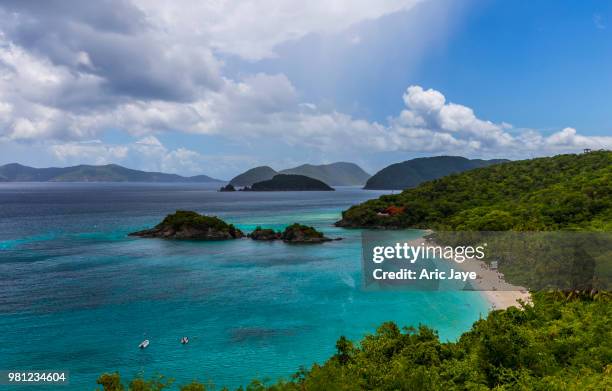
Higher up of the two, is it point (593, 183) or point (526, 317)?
point (593, 183)

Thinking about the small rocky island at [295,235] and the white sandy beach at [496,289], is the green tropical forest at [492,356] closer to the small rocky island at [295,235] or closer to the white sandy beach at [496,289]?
the white sandy beach at [496,289]

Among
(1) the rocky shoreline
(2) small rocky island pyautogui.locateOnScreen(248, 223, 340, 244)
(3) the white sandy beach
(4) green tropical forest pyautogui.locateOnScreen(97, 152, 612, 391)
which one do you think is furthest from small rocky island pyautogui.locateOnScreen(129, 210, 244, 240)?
(4) green tropical forest pyautogui.locateOnScreen(97, 152, 612, 391)

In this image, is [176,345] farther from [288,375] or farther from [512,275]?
[512,275]

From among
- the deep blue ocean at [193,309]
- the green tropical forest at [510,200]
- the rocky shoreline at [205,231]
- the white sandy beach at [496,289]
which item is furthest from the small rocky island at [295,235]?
the white sandy beach at [496,289]

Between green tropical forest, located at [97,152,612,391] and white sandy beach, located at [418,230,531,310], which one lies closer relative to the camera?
green tropical forest, located at [97,152,612,391]

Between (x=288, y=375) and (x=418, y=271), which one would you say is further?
(x=418, y=271)

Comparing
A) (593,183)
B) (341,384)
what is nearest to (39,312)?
(341,384)

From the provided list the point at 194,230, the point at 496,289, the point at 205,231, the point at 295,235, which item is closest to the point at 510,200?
the point at 295,235

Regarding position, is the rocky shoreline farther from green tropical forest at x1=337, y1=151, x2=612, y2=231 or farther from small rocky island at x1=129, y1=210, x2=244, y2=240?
green tropical forest at x1=337, y1=151, x2=612, y2=231
